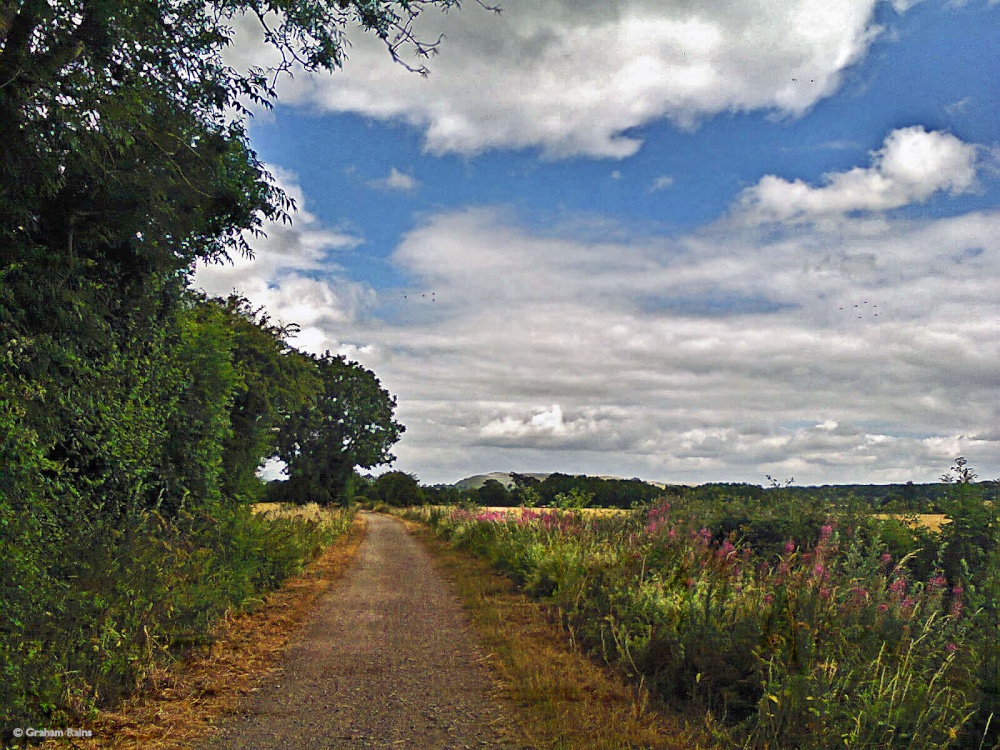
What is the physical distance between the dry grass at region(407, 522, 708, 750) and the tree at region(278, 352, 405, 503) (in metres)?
43.1

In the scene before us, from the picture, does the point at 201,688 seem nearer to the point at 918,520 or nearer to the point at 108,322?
the point at 108,322

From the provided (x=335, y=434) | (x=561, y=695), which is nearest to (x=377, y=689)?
(x=561, y=695)

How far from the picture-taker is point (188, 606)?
7363 mm

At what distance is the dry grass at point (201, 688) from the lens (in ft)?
17.7

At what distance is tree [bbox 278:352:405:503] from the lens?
170 ft

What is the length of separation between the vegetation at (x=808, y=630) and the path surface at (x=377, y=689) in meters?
1.54

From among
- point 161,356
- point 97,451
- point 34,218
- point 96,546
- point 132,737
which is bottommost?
point 132,737

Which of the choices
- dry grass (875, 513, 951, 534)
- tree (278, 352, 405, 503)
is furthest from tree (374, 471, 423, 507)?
dry grass (875, 513, 951, 534)

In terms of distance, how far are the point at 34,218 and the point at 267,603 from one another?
280 inches

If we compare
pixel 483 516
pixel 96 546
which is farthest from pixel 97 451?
pixel 483 516

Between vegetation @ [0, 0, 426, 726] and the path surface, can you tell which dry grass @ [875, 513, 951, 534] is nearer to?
the path surface

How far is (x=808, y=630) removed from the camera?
5898 mm

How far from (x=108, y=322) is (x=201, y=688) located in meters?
3.79

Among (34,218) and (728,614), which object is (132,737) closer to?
(34,218)
